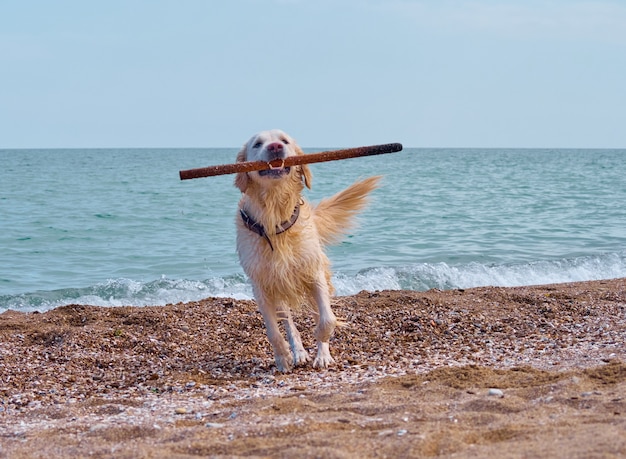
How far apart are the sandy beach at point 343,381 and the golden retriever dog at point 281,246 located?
11.5 inches

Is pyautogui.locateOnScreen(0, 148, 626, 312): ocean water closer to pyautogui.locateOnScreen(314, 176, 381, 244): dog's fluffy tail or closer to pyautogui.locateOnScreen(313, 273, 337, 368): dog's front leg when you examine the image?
pyautogui.locateOnScreen(314, 176, 381, 244): dog's fluffy tail

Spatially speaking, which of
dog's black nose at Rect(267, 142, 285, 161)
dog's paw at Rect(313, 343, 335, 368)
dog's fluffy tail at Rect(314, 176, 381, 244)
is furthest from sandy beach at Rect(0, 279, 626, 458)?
dog's black nose at Rect(267, 142, 285, 161)

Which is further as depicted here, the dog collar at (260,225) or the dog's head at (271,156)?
the dog collar at (260,225)

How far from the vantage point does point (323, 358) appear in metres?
6.13

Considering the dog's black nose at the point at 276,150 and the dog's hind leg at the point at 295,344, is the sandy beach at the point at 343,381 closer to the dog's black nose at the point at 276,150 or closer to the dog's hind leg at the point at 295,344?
the dog's hind leg at the point at 295,344

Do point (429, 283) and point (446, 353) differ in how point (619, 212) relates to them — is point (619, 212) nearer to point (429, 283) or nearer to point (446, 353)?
point (429, 283)

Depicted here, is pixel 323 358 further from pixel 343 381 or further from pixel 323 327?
pixel 343 381

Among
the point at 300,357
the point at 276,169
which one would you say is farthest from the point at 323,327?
the point at 276,169

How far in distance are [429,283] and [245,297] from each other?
274cm

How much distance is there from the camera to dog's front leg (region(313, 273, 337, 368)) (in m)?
6.12

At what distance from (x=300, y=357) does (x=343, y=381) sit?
0.96 metres

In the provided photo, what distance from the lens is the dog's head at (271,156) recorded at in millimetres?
5832

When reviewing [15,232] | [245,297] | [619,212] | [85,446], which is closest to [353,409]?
[85,446]

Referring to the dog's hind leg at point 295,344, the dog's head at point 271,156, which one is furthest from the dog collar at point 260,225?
the dog's hind leg at point 295,344
